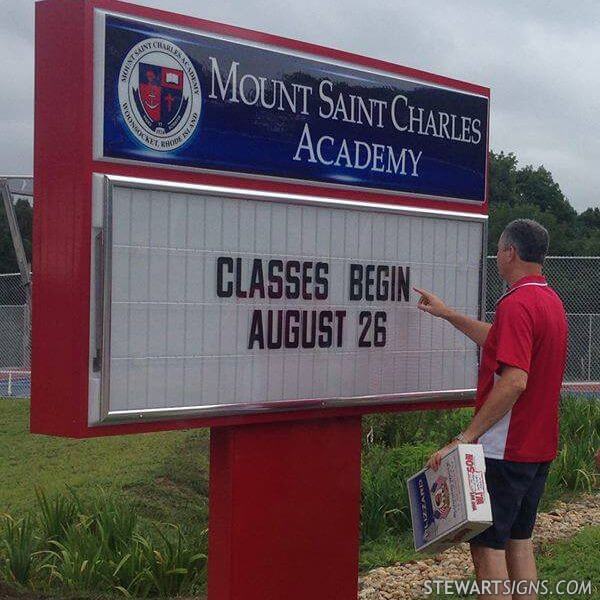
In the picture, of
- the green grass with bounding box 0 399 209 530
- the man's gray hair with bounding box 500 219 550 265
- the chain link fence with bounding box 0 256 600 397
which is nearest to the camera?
the man's gray hair with bounding box 500 219 550 265

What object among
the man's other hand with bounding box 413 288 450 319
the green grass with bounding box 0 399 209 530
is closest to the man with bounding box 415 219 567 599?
the man's other hand with bounding box 413 288 450 319

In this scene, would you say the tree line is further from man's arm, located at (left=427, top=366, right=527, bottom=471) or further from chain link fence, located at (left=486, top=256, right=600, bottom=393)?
man's arm, located at (left=427, top=366, right=527, bottom=471)

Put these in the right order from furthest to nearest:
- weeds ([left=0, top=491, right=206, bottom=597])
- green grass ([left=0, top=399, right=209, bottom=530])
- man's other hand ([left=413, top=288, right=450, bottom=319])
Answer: green grass ([left=0, top=399, right=209, bottom=530]), weeds ([left=0, top=491, right=206, bottom=597]), man's other hand ([left=413, top=288, right=450, bottom=319])

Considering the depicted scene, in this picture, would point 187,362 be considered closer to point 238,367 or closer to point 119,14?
point 238,367

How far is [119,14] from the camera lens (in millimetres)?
5418

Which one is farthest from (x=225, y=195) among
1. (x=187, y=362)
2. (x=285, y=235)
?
(x=187, y=362)

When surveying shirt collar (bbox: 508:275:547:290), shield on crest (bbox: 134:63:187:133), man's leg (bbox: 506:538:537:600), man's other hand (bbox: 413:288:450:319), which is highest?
shield on crest (bbox: 134:63:187:133)

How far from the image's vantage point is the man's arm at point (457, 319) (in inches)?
260

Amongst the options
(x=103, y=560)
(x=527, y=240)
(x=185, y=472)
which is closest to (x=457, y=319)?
(x=527, y=240)

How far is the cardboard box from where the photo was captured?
519 centimetres

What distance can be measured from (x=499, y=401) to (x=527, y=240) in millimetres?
882

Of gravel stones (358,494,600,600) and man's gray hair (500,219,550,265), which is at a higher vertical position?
man's gray hair (500,219,550,265)

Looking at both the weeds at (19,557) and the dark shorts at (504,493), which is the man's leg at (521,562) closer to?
the dark shorts at (504,493)

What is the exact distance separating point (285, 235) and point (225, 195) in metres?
0.49
